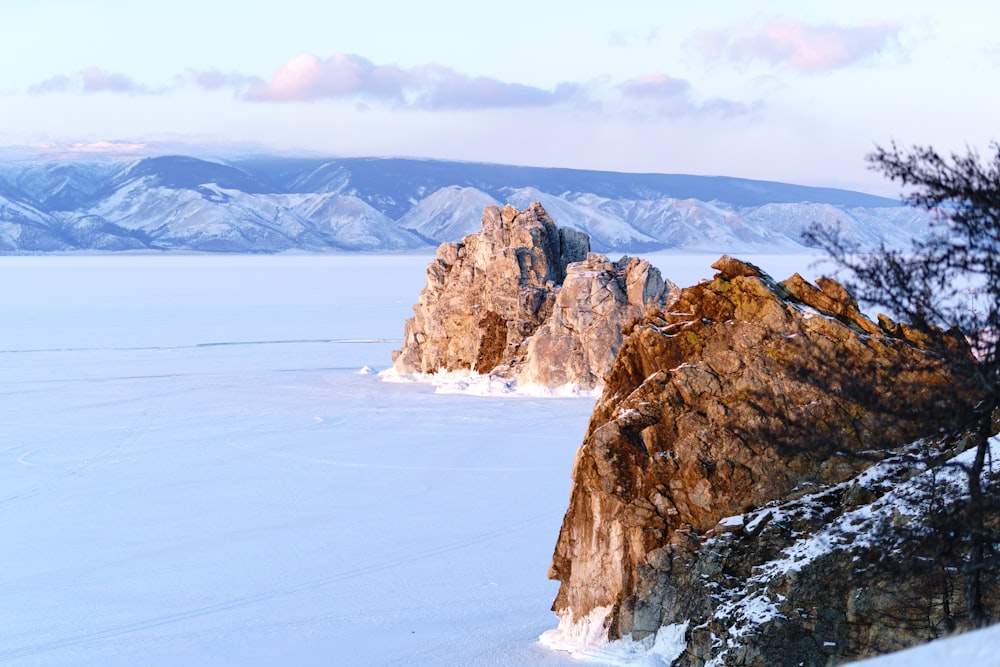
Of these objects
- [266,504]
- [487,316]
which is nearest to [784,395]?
[266,504]

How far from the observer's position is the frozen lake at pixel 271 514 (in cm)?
1312

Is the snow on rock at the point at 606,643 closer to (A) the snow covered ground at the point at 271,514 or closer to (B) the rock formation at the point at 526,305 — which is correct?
(A) the snow covered ground at the point at 271,514

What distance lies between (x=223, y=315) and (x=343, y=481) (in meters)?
41.7

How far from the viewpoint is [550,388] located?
109 ft

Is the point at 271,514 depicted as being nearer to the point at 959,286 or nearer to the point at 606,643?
the point at 606,643

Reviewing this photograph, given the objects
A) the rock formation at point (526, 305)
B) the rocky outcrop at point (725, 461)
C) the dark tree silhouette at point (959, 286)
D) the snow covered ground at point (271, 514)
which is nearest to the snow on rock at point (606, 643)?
the rocky outcrop at point (725, 461)

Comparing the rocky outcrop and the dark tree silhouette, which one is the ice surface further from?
the dark tree silhouette

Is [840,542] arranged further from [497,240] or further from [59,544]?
[497,240]

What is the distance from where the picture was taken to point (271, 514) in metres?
18.8

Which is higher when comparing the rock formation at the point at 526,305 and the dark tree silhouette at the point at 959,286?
Answer: the dark tree silhouette at the point at 959,286

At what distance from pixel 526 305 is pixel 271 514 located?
18272mm

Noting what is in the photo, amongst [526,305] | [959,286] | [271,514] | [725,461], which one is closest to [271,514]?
[271,514]

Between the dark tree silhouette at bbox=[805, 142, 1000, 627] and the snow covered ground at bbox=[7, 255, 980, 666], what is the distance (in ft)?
15.6

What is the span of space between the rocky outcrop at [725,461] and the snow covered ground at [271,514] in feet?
4.01
